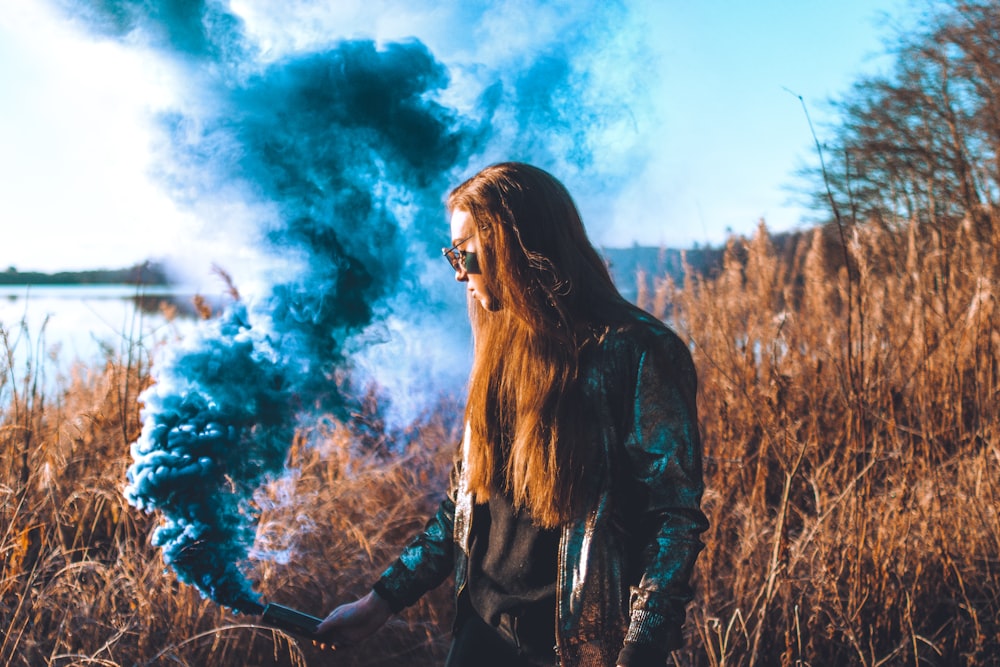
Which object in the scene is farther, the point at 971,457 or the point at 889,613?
the point at 971,457

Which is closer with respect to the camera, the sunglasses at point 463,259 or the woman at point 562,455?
the woman at point 562,455

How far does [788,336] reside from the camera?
431 cm

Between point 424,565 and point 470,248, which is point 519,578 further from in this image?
point 470,248

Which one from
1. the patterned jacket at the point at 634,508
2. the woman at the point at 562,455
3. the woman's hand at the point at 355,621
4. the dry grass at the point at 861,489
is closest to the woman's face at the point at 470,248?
the woman at the point at 562,455

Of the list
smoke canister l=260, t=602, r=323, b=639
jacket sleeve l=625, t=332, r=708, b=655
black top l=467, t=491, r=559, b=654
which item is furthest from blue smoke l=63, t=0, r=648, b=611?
jacket sleeve l=625, t=332, r=708, b=655

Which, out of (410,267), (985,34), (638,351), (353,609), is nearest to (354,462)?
(410,267)

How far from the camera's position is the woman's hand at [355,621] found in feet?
5.61

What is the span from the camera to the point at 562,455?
1.41 m

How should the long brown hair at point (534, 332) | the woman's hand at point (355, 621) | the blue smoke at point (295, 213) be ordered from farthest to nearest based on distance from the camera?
the blue smoke at point (295, 213), the woman's hand at point (355, 621), the long brown hair at point (534, 332)

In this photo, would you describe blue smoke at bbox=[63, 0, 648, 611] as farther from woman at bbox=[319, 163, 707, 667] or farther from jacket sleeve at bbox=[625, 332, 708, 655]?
jacket sleeve at bbox=[625, 332, 708, 655]

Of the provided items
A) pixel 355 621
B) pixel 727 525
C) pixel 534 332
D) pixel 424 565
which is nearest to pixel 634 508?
pixel 534 332

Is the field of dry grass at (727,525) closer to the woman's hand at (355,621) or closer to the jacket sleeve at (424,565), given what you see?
the woman's hand at (355,621)

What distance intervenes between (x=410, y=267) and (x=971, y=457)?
9.18 feet

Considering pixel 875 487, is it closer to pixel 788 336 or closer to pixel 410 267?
pixel 788 336
